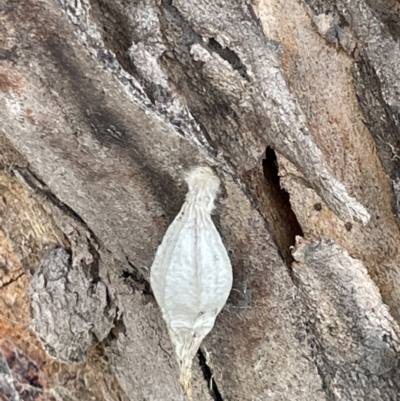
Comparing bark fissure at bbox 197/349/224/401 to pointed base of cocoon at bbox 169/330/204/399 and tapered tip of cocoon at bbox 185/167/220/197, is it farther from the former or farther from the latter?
tapered tip of cocoon at bbox 185/167/220/197

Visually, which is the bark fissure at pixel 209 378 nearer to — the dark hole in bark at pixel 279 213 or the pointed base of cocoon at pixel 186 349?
the pointed base of cocoon at pixel 186 349

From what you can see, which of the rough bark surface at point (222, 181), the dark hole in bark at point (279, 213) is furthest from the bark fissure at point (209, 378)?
the dark hole in bark at point (279, 213)

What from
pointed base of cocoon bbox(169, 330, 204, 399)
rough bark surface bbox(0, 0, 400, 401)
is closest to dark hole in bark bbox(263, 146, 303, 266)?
rough bark surface bbox(0, 0, 400, 401)

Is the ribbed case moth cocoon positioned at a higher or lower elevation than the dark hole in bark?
lower

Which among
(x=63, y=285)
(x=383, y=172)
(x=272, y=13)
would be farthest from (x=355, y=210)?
(x=63, y=285)

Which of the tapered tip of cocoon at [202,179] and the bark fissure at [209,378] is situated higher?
the tapered tip of cocoon at [202,179]

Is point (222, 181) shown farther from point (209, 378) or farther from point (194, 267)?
point (209, 378)
